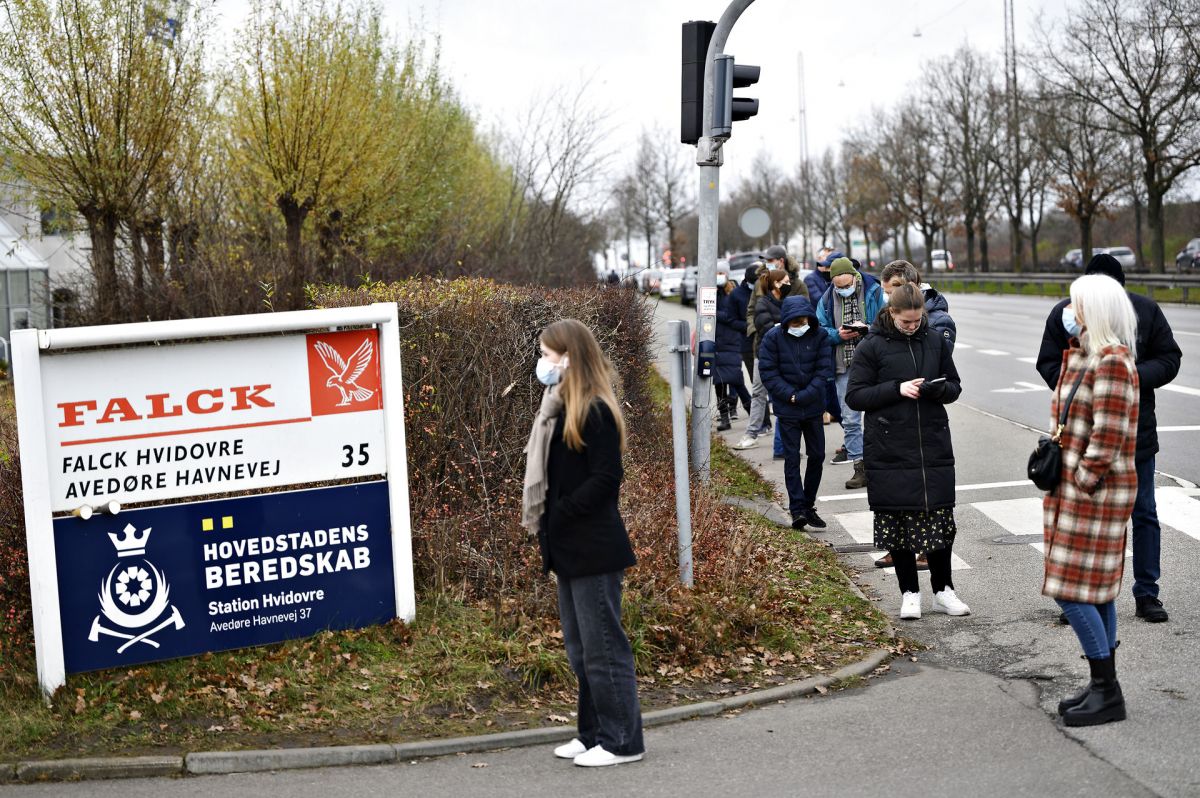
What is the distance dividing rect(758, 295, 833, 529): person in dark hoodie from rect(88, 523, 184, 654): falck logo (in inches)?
207

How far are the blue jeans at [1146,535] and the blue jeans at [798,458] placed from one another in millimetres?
3221

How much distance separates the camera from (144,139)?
56.9 ft

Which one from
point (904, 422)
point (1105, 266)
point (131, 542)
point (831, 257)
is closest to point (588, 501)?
point (131, 542)

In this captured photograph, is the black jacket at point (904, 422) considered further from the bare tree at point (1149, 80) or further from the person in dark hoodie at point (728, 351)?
the bare tree at point (1149, 80)

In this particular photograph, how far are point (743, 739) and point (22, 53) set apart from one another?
14229mm

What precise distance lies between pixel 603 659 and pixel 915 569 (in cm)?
305

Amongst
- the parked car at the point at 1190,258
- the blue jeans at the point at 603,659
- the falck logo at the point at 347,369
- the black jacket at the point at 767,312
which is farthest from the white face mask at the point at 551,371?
the parked car at the point at 1190,258

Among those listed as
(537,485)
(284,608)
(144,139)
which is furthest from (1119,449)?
(144,139)

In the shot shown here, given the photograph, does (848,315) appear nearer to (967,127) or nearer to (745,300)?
(745,300)

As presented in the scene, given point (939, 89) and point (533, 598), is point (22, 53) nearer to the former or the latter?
point (533, 598)

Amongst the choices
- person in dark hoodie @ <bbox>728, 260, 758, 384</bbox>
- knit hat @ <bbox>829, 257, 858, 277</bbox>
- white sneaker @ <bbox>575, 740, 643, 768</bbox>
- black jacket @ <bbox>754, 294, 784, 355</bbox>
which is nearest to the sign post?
white sneaker @ <bbox>575, 740, 643, 768</bbox>

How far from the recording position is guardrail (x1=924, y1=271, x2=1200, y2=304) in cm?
3734

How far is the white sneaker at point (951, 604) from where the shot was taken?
7840 millimetres

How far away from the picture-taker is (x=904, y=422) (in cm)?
752
